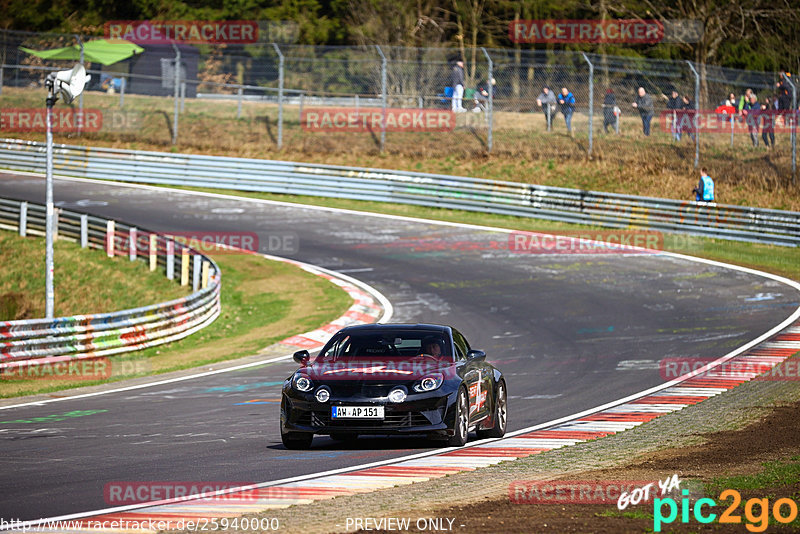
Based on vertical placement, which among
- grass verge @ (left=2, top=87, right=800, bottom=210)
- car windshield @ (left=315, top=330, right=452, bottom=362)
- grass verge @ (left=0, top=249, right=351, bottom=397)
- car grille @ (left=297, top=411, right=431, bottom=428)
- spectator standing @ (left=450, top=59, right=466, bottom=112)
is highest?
spectator standing @ (left=450, top=59, right=466, bottom=112)

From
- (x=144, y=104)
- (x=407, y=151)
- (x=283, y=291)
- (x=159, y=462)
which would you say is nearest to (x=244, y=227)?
(x=283, y=291)

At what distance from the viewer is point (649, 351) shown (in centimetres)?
1823

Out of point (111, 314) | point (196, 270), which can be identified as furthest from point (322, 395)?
point (196, 270)

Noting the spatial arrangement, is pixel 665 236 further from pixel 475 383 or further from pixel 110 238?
pixel 475 383

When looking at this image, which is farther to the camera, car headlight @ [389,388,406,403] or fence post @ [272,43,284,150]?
fence post @ [272,43,284,150]

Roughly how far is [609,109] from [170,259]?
1657cm

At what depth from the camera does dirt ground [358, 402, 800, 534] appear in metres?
6.77

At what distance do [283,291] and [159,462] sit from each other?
1506 cm

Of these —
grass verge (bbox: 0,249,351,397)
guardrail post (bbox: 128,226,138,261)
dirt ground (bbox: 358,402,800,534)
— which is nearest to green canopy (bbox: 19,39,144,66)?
guardrail post (bbox: 128,226,138,261)

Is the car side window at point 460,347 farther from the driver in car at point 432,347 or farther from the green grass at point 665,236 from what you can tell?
the green grass at point 665,236

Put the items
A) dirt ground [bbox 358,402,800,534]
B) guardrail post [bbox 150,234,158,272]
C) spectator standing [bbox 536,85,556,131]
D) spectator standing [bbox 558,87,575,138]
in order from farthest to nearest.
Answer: spectator standing [bbox 536,85,556,131]
spectator standing [bbox 558,87,575,138]
guardrail post [bbox 150,234,158,272]
dirt ground [bbox 358,402,800,534]

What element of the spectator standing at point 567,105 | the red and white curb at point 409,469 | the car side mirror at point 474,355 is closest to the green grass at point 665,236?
the spectator standing at point 567,105

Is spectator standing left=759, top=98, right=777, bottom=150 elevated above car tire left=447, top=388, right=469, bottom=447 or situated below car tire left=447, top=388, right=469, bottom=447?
above

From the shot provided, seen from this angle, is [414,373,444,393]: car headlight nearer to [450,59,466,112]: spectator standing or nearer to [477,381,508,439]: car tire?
[477,381,508,439]: car tire
